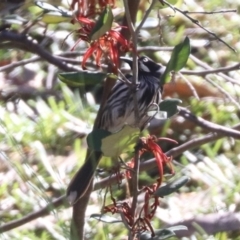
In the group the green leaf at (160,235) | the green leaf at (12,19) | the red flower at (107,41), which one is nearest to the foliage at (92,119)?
the green leaf at (12,19)

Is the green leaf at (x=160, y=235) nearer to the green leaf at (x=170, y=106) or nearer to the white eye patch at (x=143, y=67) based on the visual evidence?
the green leaf at (x=170, y=106)

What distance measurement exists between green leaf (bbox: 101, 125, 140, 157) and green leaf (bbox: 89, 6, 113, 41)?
214 mm

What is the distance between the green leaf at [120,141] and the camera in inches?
70.2

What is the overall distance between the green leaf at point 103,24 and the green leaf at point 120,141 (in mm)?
214

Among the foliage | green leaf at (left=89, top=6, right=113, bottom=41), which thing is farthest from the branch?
green leaf at (left=89, top=6, right=113, bottom=41)

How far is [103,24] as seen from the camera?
1.71m

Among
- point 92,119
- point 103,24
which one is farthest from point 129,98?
point 103,24

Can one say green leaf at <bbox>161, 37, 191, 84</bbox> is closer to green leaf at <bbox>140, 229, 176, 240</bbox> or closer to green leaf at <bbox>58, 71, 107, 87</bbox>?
green leaf at <bbox>58, 71, 107, 87</bbox>

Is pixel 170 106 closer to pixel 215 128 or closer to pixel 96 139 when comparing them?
pixel 96 139

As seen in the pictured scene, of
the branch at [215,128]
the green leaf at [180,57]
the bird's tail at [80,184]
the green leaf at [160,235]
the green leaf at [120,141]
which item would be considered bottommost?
the branch at [215,128]

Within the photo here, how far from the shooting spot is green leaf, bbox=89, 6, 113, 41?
1.70 metres

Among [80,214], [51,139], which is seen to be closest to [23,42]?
[80,214]

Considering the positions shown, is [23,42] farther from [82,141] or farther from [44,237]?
[82,141]

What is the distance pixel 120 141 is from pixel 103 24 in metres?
0.27
